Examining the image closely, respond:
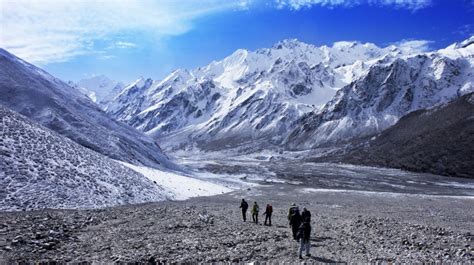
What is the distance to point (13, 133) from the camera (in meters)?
48.1

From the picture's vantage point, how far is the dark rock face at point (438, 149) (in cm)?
14912

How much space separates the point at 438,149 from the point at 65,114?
142770 millimetres

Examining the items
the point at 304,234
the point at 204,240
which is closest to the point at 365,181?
the point at 204,240

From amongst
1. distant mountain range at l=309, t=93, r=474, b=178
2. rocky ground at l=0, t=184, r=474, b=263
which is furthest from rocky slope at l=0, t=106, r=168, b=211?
distant mountain range at l=309, t=93, r=474, b=178

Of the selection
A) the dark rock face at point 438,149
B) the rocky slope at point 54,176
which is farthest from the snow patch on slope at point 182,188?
the dark rock face at point 438,149

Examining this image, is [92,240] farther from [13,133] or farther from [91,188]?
[13,133]

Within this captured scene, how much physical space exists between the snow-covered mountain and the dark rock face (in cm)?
10462

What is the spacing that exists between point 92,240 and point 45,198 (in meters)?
16.5

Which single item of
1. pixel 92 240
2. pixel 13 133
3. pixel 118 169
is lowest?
pixel 92 240

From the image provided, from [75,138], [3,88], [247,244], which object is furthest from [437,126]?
[247,244]

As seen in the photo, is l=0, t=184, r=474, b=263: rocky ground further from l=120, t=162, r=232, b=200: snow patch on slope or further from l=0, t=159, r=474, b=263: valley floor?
l=120, t=162, r=232, b=200: snow patch on slope

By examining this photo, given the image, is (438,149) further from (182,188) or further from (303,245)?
(303,245)

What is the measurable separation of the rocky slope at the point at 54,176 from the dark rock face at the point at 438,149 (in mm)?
126763

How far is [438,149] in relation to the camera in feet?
535
